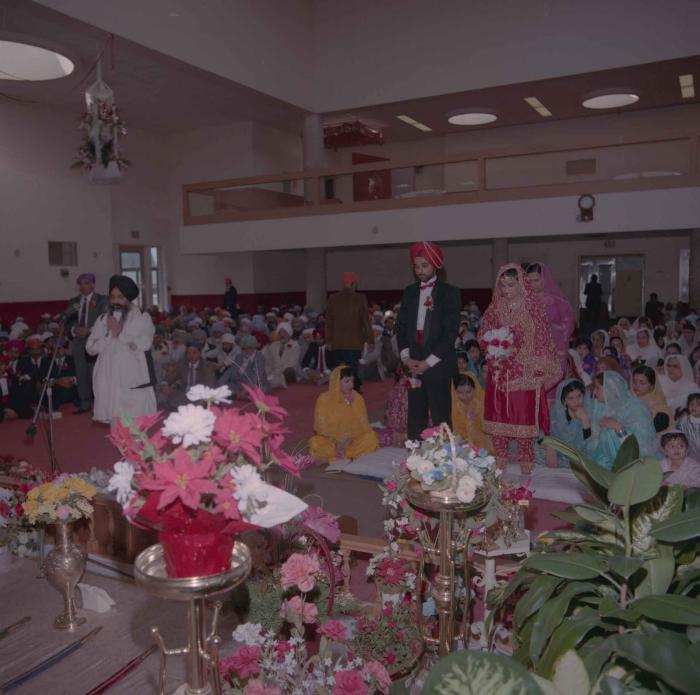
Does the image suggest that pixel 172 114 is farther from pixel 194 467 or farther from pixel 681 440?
pixel 194 467

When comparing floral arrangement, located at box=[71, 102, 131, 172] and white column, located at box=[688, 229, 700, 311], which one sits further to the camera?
white column, located at box=[688, 229, 700, 311]

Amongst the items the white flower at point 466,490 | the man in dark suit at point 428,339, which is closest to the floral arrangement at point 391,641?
the white flower at point 466,490

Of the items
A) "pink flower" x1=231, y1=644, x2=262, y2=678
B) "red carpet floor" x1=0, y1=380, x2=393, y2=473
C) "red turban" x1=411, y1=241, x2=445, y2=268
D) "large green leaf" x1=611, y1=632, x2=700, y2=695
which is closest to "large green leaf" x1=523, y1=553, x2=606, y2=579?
"large green leaf" x1=611, y1=632, x2=700, y2=695

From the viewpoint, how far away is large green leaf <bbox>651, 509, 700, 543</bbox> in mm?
1394

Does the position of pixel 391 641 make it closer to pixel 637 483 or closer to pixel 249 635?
pixel 249 635

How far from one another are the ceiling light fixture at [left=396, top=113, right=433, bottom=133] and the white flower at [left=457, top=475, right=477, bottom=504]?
13.3 m

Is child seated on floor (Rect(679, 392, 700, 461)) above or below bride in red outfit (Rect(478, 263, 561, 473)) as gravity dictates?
below

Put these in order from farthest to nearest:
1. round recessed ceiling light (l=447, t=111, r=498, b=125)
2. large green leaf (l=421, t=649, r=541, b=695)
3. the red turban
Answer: round recessed ceiling light (l=447, t=111, r=498, b=125) → the red turban → large green leaf (l=421, t=649, r=541, b=695)

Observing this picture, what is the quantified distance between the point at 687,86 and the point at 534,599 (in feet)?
Answer: 45.5

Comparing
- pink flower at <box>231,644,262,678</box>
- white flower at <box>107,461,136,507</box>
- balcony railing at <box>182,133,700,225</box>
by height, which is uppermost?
balcony railing at <box>182,133,700,225</box>

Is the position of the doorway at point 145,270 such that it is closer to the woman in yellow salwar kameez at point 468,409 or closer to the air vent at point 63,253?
the air vent at point 63,253

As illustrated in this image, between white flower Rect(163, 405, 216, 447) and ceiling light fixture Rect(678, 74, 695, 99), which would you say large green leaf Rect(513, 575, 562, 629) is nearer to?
white flower Rect(163, 405, 216, 447)

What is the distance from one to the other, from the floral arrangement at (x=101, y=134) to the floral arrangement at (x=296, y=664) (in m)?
7.92

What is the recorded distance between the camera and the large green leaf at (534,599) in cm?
148
